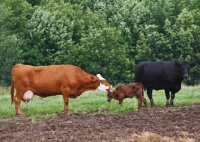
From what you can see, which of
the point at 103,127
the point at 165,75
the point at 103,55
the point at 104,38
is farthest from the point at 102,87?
the point at 104,38

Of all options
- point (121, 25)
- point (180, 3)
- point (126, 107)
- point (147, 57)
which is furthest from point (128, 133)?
point (180, 3)

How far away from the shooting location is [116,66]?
68.6m

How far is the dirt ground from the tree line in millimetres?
47495

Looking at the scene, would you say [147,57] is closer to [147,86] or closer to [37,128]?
[147,86]

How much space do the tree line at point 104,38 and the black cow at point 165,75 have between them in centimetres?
4266

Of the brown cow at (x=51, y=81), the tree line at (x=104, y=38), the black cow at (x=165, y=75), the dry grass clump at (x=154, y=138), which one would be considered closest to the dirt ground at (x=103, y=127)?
the dry grass clump at (x=154, y=138)

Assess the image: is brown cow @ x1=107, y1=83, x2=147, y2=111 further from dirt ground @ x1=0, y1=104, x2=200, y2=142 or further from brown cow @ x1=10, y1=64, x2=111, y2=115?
dirt ground @ x1=0, y1=104, x2=200, y2=142

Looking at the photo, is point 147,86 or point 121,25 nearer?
point 147,86

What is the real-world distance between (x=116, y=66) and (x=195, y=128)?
57425 mm

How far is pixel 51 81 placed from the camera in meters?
16.8

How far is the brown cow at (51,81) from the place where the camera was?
16672 millimetres

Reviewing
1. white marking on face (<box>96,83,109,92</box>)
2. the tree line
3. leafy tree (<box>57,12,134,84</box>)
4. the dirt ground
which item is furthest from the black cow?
leafy tree (<box>57,12,134,84</box>)

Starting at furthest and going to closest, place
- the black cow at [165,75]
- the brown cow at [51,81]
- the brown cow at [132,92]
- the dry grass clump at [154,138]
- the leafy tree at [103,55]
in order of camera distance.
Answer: the leafy tree at [103,55], the black cow at [165,75], the brown cow at [51,81], the brown cow at [132,92], the dry grass clump at [154,138]

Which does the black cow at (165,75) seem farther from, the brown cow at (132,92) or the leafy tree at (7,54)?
the leafy tree at (7,54)
